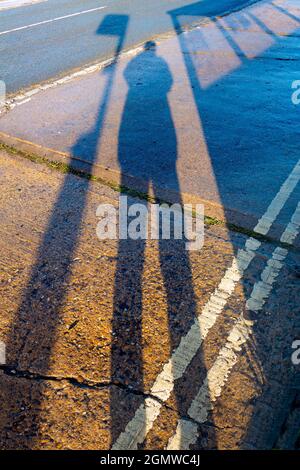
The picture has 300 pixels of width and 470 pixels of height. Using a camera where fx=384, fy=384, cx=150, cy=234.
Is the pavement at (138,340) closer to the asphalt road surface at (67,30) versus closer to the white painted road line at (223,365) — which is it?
the white painted road line at (223,365)

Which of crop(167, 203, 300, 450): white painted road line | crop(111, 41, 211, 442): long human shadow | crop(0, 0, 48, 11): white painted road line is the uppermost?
crop(0, 0, 48, 11): white painted road line

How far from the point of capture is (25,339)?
2.70m

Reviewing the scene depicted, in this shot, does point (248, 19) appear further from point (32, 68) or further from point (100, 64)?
point (32, 68)

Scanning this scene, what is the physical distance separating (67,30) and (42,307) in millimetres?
10082

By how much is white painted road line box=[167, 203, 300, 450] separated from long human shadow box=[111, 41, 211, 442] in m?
0.10

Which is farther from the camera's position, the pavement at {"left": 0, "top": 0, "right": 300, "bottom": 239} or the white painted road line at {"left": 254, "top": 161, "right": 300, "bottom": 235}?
the pavement at {"left": 0, "top": 0, "right": 300, "bottom": 239}

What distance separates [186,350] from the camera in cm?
258

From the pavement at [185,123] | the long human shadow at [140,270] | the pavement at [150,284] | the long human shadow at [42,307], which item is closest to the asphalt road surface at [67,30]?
the pavement at [185,123]

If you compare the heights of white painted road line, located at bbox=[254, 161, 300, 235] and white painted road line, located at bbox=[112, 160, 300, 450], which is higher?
white painted road line, located at bbox=[254, 161, 300, 235]

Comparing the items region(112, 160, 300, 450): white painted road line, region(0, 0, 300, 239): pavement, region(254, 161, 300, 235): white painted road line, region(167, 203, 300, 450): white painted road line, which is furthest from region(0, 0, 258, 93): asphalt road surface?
region(167, 203, 300, 450): white painted road line

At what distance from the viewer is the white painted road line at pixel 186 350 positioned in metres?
2.19

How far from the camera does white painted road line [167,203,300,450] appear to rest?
7.14 ft

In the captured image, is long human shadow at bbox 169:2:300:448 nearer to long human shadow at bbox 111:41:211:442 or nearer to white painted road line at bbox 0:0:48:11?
long human shadow at bbox 111:41:211:442

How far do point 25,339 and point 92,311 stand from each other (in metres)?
0.51
